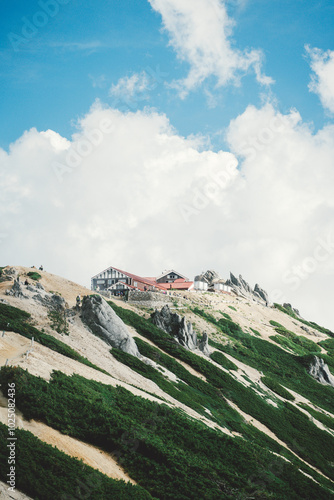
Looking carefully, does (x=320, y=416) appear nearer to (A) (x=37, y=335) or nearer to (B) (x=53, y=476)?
(A) (x=37, y=335)

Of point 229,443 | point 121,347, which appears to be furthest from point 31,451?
point 121,347

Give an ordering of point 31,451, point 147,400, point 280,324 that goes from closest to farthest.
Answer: point 31,451 < point 147,400 < point 280,324

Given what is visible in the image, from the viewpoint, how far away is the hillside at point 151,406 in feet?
68.1

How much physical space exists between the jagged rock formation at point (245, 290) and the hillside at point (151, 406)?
184 feet

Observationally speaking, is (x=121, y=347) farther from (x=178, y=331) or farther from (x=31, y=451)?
(x=31, y=451)

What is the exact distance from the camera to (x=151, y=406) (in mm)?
30594

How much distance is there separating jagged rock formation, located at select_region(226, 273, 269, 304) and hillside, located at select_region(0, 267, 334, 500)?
56.1 m

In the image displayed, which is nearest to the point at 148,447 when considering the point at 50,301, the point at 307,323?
the point at 50,301

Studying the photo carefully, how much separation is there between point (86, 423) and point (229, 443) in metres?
12.3

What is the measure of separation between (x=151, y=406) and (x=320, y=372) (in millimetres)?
57227

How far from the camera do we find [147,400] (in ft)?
104

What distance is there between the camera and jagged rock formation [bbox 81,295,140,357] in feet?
156

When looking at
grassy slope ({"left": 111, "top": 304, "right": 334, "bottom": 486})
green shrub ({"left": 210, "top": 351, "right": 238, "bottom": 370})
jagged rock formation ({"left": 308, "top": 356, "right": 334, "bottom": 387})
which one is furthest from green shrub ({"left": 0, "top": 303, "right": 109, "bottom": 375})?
jagged rock formation ({"left": 308, "top": 356, "right": 334, "bottom": 387})

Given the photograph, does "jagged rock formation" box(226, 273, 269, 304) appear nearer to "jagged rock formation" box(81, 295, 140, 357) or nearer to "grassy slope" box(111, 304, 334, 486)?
"grassy slope" box(111, 304, 334, 486)
